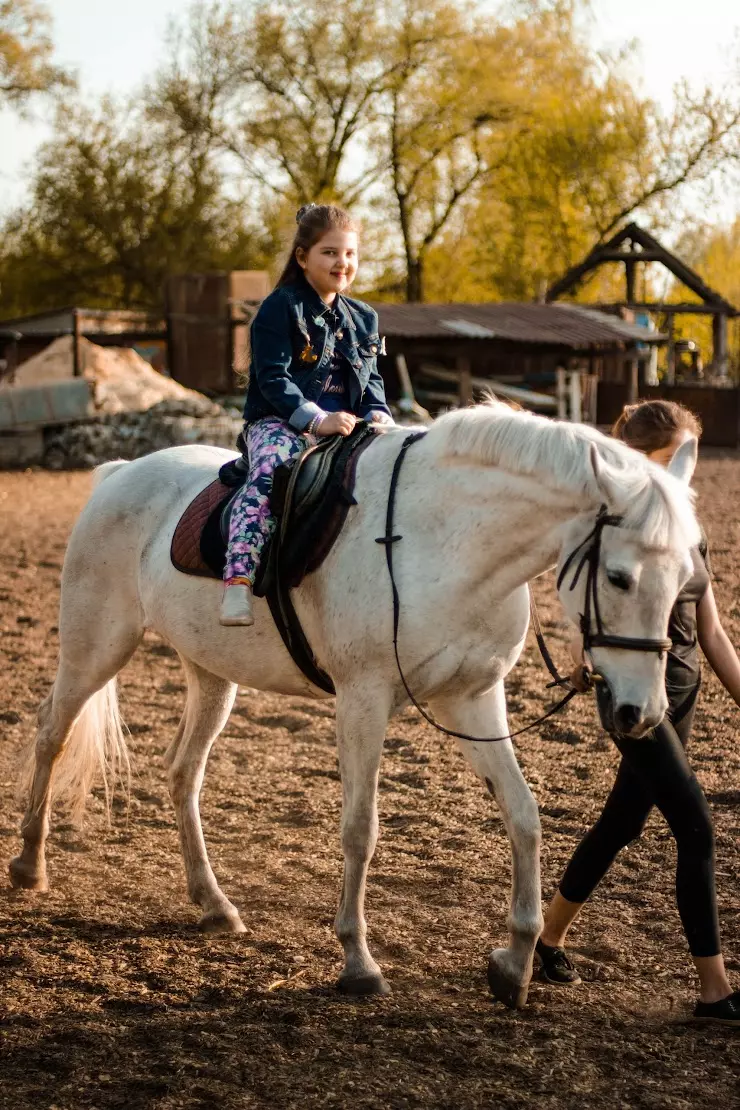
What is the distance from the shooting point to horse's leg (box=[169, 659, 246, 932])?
419 centimetres

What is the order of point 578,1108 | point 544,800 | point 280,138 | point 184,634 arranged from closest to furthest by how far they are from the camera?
point 578,1108 → point 184,634 → point 544,800 → point 280,138

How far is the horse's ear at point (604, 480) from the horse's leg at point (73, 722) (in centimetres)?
223

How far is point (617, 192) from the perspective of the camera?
43.4 m

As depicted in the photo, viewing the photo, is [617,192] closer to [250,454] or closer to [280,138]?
[280,138]

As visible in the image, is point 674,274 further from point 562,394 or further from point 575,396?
point 575,396

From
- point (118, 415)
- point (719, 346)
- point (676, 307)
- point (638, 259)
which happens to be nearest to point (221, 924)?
point (118, 415)

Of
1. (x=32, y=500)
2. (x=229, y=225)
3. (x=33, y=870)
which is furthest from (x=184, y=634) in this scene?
(x=229, y=225)

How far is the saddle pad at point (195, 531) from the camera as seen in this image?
418cm

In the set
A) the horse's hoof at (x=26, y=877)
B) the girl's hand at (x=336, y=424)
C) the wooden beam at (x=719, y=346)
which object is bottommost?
the horse's hoof at (x=26, y=877)

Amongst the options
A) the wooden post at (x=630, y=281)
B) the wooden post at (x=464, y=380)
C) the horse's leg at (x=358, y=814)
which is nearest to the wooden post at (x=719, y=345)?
the wooden post at (x=630, y=281)

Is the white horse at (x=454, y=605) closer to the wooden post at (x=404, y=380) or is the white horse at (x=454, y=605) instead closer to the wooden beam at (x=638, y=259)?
the wooden post at (x=404, y=380)

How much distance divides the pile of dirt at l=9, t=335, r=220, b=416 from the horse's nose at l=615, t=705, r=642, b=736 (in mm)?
21830

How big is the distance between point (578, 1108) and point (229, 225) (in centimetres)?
4064

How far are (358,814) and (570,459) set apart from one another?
49.5 inches
